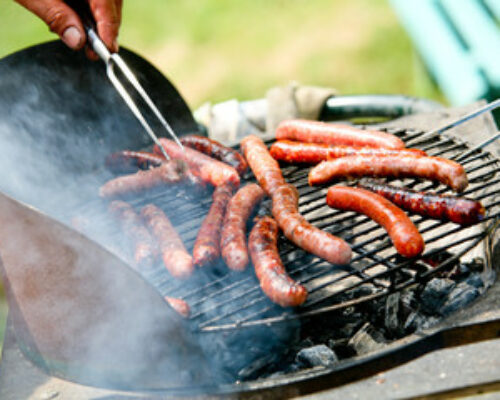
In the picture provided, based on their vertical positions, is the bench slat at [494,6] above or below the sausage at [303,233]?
above

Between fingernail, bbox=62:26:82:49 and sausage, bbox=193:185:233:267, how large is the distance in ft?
4.32

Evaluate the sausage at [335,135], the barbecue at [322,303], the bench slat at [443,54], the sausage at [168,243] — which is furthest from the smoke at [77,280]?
the bench slat at [443,54]

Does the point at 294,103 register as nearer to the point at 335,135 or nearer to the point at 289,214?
the point at 335,135

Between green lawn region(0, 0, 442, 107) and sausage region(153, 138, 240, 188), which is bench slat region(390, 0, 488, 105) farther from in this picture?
green lawn region(0, 0, 442, 107)

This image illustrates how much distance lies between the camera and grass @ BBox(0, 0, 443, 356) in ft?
28.6

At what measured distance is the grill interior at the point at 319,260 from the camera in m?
2.62

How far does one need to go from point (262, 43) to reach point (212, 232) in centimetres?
782

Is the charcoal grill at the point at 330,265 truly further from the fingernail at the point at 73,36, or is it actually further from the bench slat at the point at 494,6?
the bench slat at the point at 494,6

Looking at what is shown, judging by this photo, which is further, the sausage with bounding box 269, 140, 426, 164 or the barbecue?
the sausage with bounding box 269, 140, 426, 164

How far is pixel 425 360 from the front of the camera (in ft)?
7.41

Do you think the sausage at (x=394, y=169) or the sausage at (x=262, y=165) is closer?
the sausage at (x=394, y=169)

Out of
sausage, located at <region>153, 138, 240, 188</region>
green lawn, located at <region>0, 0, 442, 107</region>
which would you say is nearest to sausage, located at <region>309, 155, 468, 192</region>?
sausage, located at <region>153, 138, 240, 188</region>

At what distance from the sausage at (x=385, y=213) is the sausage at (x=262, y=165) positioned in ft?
1.37

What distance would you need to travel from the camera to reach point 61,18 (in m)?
3.19
